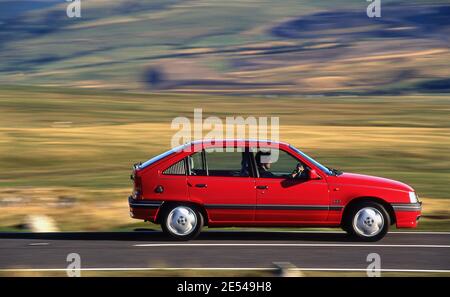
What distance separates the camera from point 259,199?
1279 cm

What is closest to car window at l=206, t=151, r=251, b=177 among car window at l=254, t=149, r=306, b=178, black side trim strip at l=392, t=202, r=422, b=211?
car window at l=254, t=149, r=306, b=178

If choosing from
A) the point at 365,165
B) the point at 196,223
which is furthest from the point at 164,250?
the point at 365,165

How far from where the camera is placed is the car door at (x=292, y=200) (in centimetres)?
1279

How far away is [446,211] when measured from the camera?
692 inches

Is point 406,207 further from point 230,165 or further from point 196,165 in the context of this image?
point 196,165

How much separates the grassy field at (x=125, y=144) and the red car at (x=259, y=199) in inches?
143

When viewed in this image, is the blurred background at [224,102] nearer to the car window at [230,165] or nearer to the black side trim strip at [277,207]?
the car window at [230,165]

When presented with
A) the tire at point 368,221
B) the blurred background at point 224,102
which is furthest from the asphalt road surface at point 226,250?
the blurred background at point 224,102

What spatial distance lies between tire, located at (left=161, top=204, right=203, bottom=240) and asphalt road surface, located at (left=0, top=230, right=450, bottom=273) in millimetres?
164

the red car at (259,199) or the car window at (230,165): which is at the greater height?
the car window at (230,165)

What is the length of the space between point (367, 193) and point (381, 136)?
93.1ft

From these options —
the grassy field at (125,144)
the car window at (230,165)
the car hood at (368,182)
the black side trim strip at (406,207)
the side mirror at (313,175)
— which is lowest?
the grassy field at (125,144)

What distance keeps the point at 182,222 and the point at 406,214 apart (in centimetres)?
307

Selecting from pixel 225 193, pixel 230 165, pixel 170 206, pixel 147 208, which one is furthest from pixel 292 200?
pixel 147 208
